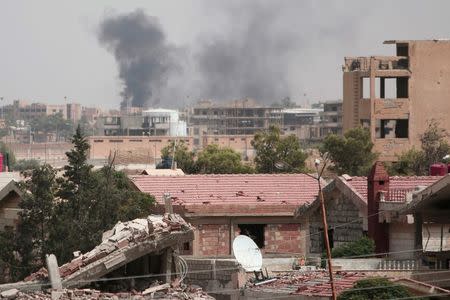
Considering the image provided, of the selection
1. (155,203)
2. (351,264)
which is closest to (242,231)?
(155,203)

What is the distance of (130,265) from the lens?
112 ft

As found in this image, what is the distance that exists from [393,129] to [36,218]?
93880mm

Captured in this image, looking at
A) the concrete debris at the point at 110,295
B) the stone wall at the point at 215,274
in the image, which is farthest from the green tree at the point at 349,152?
the concrete debris at the point at 110,295

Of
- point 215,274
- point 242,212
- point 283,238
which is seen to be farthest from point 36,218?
point 215,274

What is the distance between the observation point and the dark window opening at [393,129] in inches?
5128

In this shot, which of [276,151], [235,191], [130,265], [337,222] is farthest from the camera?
[276,151]

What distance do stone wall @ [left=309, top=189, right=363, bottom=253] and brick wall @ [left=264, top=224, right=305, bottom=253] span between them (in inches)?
77.8

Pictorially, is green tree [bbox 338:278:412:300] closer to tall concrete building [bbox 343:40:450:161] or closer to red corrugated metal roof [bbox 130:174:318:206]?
red corrugated metal roof [bbox 130:174:318:206]

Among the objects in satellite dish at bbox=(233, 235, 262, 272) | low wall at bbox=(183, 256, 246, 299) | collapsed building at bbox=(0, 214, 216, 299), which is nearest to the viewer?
collapsed building at bbox=(0, 214, 216, 299)

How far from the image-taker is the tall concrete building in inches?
5049

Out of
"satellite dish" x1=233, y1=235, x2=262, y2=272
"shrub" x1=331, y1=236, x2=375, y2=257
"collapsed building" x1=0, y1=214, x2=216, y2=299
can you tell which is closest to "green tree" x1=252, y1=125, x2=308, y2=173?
"shrub" x1=331, y1=236, x2=375, y2=257

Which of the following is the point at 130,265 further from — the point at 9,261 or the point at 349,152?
the point at 349,152

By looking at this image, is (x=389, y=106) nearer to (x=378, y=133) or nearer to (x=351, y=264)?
(x=378, y=133)

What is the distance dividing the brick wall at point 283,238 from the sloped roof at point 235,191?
370 mm
